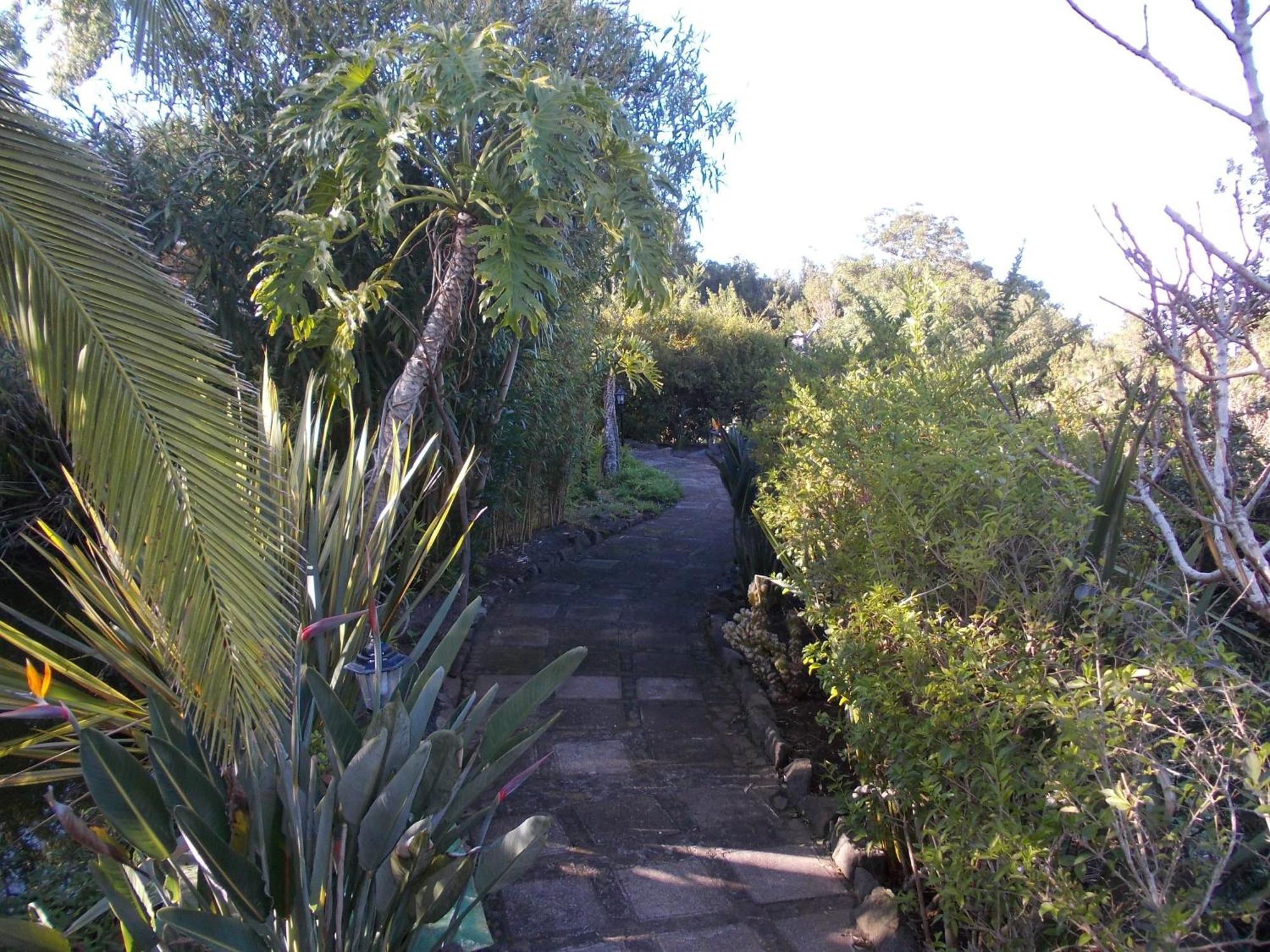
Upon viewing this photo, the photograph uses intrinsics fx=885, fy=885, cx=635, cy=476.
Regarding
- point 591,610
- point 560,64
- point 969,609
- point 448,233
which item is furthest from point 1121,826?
point 560,64

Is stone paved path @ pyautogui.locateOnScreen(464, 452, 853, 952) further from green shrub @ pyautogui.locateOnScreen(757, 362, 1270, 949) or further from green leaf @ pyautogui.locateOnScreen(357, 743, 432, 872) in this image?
green leaf @ pyautogui.locateOnScreen(357, 743, 432, 872)

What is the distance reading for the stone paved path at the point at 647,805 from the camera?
278cm

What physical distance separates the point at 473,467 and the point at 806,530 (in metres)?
3.06

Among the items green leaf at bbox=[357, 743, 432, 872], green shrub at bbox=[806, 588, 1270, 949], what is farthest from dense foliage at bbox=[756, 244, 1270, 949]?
green leaf at bbox=[357, 743, 432, 872]

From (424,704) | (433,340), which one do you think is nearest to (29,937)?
(424,704)

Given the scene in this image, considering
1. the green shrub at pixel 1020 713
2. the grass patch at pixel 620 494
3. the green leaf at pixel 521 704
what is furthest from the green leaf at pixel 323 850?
the grass patch at pixel 620 494

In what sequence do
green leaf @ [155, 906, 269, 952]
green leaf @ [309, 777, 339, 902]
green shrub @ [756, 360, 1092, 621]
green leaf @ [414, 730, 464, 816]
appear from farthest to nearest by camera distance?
green shrub @ [756, 360, 1092, 621]
green leaf @ [414, 730, 464, 816]
green leaf @ [309, 777, 339, 902]
green leaf @ [155, 906, 269, 952]

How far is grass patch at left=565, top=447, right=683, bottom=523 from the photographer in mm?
9297

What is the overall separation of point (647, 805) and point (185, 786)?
215 cm

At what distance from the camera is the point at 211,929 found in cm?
166

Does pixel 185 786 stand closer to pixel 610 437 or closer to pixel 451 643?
pixel 451 643

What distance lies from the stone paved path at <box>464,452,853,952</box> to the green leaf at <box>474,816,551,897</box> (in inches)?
33.3

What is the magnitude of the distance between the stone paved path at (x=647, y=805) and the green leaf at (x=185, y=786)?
44.9 inches

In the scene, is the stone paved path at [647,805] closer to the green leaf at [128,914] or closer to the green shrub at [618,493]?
the green leaf at [128,914]
